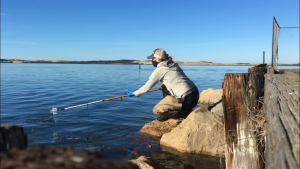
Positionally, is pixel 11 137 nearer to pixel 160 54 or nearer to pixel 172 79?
pixel 172 79

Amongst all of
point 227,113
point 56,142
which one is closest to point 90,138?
point 56,142

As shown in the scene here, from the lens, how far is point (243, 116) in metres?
3.65

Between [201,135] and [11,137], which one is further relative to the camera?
[201,135]

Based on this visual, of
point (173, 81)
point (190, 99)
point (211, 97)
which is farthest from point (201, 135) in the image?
point (211, 97)

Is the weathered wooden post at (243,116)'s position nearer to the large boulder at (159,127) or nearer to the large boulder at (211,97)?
the large boulder at (159,127)

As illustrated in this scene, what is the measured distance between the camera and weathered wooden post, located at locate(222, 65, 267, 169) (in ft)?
11.7

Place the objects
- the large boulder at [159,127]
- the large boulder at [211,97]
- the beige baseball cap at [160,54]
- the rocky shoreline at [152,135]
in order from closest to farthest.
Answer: the rocky shoreline at [152,135] → the beige baseball cap at [160,54] → the large boulder at [159,127] → the large boulder at [211,97]

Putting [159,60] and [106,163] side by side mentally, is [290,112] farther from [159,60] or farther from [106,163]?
[159,60]

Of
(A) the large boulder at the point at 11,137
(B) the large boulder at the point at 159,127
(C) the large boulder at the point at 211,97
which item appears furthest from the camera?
(C) the large boulder at the point at 211,97

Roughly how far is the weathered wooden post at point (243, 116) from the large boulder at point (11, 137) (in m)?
3.07

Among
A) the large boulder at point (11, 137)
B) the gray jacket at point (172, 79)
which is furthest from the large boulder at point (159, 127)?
the large boulder at point (11, 137)

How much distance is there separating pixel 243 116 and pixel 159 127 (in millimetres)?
3418

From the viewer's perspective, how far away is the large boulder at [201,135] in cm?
527

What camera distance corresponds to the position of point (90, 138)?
6590 millimetres
